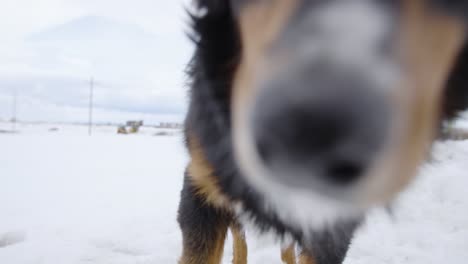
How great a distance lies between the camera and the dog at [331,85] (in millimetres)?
797

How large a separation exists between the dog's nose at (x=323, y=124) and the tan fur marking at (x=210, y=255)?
1597 millimetres

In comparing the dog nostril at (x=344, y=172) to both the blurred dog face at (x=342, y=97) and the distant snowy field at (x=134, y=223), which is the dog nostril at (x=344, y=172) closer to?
the blurred dog face at (x=342, y=97)

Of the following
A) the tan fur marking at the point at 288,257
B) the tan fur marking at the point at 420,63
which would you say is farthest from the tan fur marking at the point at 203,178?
the tan fur marking at the point at 288,257

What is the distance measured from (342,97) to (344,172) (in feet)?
0.57

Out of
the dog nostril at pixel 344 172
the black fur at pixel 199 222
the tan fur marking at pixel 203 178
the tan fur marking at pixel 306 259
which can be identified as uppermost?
the dog nostril at pixel 344 172

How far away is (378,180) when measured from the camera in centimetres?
93

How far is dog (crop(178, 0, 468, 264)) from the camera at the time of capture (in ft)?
2.62

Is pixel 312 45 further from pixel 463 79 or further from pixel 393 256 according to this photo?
pixel 393 256

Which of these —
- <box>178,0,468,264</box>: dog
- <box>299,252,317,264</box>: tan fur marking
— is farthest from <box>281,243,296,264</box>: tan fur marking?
<box>178,0,468,264</box>: dog

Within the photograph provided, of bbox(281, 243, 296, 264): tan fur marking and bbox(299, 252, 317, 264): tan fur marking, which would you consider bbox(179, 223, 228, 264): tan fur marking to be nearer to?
bbox(299, 252, 317, 264): tan fur marking

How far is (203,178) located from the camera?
1.96m

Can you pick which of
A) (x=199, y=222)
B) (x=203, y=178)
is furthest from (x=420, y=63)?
(x=199, y=222)

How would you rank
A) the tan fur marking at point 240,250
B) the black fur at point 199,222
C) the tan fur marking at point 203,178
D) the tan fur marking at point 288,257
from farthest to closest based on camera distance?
the tan fur marking at point 288,257 → the tan fur marking at point 240,250 → the black fur at point 199,222 → the tan fur marking at point 203,178

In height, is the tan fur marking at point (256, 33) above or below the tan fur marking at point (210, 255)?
above
